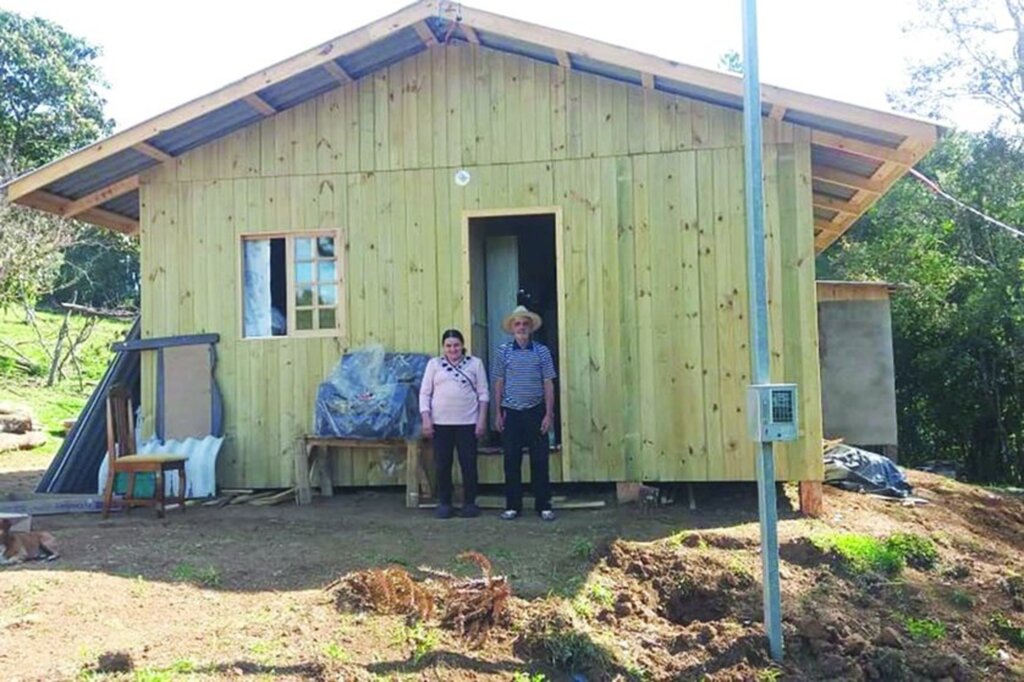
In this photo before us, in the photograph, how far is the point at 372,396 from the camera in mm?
7656

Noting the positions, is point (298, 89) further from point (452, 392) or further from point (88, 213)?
point (452, 392)

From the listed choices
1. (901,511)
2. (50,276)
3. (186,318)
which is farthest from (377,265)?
(50,276)

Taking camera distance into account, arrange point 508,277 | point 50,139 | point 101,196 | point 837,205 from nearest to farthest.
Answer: point 101,196 → point 508,277 → point 837,205 → point 50,139

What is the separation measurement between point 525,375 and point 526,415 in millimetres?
305

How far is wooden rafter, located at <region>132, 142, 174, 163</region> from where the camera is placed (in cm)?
781

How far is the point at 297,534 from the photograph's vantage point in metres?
6.53

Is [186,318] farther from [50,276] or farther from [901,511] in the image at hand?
[50,276]

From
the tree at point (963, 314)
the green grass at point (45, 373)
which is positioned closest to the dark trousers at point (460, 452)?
the green grass at point (45, 373)

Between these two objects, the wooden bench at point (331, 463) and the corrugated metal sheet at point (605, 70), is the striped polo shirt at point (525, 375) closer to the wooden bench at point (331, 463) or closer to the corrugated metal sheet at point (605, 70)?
the wooden bench at point (331, 463)

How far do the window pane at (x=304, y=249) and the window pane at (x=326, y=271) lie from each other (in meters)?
0.13

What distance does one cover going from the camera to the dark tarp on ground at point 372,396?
761cm

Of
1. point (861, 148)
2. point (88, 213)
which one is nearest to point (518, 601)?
point (861, 148)

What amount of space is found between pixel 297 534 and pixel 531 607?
229 cm

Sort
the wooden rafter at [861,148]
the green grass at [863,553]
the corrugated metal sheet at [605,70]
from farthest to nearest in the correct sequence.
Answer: the corrugated metal sheet at [605,70] → the wooden rafter at [861,148] → the green grass at [863,553]
